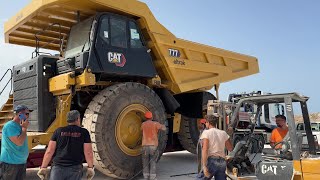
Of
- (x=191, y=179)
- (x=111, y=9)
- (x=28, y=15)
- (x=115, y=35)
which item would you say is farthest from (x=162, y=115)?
(x=28, y=15)

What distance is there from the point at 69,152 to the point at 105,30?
339cm

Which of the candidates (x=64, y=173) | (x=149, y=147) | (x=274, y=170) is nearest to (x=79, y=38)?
(x=149, y=147)

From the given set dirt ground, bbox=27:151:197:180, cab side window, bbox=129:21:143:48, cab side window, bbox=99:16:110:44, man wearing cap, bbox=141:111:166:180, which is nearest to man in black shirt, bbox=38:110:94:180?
man wearing cap, bbox=141:111:166:180

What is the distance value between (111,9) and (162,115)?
242 cm

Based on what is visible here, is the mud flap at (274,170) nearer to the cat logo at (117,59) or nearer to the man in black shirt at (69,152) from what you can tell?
the man in black shirt at (69,152)

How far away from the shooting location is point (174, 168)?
8570 millimetres

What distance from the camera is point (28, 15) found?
7070mm

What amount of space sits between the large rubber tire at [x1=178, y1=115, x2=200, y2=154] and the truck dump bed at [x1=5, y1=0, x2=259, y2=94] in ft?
3.00

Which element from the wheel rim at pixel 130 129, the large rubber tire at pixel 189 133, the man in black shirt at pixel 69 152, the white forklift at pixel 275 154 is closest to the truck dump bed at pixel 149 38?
the large rubber tire at pixel 189 133

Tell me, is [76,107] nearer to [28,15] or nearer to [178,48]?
[28,15]

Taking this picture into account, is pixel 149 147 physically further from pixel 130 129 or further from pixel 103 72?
pixel 103 72

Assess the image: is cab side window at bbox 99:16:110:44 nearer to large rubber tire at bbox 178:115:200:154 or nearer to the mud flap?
large rubber tire at bbox 178:115:200:154

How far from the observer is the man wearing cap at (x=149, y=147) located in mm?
6793

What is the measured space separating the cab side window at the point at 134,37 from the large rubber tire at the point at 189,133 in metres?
2.85
